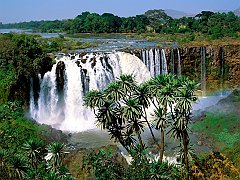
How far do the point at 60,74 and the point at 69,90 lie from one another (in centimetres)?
142

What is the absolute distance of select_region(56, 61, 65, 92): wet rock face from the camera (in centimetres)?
2916

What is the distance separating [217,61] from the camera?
3700 cm

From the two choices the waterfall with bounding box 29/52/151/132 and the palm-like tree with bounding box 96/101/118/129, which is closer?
the palm-like tree with bounding box 96/101/118/129

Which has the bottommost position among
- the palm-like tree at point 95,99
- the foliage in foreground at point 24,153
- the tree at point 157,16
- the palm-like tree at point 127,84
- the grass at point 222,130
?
the grass at point 222,130

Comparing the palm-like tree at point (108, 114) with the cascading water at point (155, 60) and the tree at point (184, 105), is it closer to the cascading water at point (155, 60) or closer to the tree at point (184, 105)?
the tree at point (184, 105)

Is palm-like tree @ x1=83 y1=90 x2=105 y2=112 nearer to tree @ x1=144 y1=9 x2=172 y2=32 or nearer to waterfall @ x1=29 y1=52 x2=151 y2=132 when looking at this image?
waterfall @ x1=29 y1=52 x2=151 y2=132

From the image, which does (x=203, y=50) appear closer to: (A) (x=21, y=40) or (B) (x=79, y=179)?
(A) (x=21, y=40)

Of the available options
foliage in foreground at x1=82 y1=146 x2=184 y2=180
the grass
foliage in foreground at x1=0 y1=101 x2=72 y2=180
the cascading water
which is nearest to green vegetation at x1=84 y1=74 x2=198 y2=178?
foliage in foreground at x1=82 y1=146 x2=184 y2=180

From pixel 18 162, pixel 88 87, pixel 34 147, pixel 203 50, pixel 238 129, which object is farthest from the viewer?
pixel 203 50

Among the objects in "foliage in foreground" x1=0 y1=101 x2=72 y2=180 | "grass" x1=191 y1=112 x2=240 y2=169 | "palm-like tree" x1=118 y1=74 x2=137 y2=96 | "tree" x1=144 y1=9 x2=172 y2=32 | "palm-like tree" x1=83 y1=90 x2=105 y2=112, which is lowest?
"grass" x1=191 y1=112 x2=240 y2=169

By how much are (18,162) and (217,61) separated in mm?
27007

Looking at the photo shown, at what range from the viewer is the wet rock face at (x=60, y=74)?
95.7 feet

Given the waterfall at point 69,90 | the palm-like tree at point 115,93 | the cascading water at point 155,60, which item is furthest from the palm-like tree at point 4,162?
the cascading water at point 155,60

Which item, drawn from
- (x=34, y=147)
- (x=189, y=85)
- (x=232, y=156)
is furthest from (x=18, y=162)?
(x=232, y=156)
